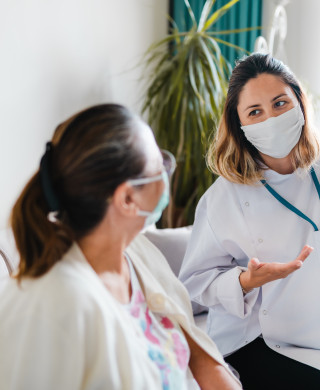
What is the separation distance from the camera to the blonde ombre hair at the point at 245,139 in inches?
65.6

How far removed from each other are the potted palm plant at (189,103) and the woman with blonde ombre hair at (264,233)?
1313 millimetres

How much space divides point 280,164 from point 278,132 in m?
0.15

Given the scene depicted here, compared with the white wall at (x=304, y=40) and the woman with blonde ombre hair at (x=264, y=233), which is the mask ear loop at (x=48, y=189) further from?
the white wall at (x=304, y=40)

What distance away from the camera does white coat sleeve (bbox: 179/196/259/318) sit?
1610 millimetres

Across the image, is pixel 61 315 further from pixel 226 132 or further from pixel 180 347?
pixel 226 132

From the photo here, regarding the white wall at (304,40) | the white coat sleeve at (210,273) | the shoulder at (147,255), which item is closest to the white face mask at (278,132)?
the white coat sleeve at (210,273)

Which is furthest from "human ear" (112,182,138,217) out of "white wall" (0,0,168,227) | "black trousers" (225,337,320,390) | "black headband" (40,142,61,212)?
"white wall" (0,0,168,227)

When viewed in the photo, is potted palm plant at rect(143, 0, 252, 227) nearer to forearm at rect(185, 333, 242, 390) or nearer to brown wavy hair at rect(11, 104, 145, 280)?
forearm at rect(185, 333, 242, 390)

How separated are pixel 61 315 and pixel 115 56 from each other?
7.92 feet

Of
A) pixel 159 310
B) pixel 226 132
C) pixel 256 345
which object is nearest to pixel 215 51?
pixel 226 132

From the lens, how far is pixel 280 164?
1.73 m

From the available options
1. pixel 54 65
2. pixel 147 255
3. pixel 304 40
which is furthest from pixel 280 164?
pixel 304 40

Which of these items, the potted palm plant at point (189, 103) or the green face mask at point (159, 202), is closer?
the green face mask at point (159, 202)

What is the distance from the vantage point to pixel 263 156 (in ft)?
5.73
